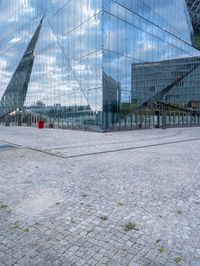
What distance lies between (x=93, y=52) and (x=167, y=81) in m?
14.9

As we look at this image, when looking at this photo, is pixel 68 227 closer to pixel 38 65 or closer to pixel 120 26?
pixel 120 26

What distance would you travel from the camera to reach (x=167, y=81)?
3619cm

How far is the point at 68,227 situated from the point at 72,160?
216 inches

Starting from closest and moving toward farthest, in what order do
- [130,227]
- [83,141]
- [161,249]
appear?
[161,249] → [130,227] → [83,141]

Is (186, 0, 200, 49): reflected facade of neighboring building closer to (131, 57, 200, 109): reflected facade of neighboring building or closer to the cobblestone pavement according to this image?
(131, 57, 200, 109): reflected facade of neighboring building

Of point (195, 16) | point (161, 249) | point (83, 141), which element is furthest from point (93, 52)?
point (195, 16)

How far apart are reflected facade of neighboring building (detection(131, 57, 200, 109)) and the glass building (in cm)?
26

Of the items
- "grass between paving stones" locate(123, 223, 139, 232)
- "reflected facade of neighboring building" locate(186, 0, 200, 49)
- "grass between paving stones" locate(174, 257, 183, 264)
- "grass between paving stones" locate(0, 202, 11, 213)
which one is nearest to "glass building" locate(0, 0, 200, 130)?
"reflected facade of neighboring building" locate(186, 0, 200, 49)

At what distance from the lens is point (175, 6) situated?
3644cm

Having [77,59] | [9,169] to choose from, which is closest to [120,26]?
[77,59]

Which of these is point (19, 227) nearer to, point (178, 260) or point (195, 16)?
point (178, 260)

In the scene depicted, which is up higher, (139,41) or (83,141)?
(139,41)

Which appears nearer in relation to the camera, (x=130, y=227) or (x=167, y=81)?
(x=130, y=227)

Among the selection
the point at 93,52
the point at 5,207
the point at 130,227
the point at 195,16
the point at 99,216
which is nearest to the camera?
the point at 130,227
